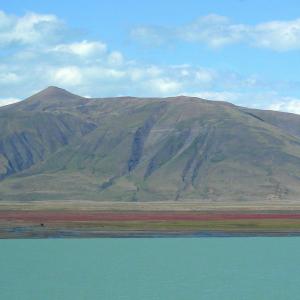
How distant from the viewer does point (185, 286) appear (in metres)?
51.9

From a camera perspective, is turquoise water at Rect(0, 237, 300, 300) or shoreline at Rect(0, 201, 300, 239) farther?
shoreline at Rect(0, 201, 300, 239)

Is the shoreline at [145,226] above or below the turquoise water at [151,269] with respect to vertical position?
below

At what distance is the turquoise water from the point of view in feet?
162

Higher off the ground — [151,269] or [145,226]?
[151,269]

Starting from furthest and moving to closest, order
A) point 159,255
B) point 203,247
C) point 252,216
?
point 252,216 → point 203,247 → point 159,255

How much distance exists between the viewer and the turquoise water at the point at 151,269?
162ft

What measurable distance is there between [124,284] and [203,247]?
26427 mm

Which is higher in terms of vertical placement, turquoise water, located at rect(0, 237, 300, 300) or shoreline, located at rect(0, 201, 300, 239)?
turquoise water, located at rect(0, 237, 300, 300)

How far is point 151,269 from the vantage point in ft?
200

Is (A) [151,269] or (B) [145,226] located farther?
(B) [145,226]

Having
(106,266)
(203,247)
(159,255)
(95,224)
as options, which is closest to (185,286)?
(106,266)

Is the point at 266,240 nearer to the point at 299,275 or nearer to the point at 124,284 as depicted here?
the point at 299,275

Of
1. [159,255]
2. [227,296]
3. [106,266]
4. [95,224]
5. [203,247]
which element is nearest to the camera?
[227,296]

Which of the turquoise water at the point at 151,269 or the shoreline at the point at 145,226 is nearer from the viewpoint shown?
the turquoise water at the point at 151,269
